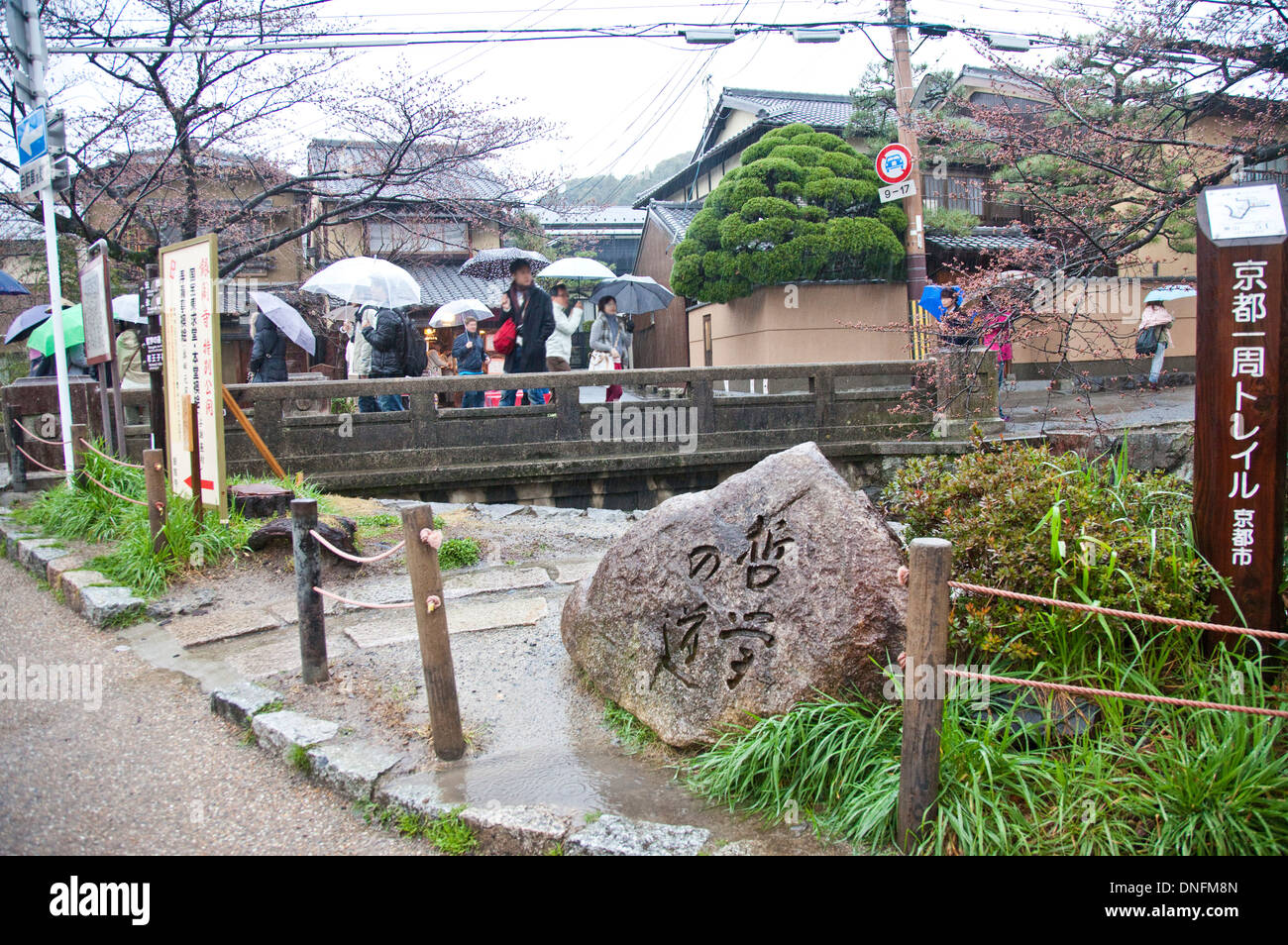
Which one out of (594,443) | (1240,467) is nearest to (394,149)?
(594,443)

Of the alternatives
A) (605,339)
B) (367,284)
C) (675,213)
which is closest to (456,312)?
(605,339)

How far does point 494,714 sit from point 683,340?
59.7 feet

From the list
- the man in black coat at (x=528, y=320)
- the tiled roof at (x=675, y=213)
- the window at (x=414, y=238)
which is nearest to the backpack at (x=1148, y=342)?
the tiled roof at (x=675, y=213)

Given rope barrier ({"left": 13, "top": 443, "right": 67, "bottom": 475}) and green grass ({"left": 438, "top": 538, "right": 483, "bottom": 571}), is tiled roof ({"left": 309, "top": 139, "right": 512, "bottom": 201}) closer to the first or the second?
rope barrier ({"left": 13, "top": 443, "right": 67, "bottom": 475})

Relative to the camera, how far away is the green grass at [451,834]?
312 cm

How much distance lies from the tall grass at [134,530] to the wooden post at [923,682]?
5391mm

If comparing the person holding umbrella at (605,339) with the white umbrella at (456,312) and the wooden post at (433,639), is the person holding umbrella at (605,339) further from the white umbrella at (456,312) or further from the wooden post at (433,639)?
the wooden post at (433,639)

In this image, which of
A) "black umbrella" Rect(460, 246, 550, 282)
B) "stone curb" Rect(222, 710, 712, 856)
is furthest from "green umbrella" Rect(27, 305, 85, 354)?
"stone curb" Rect(222, 710, 712, 856)

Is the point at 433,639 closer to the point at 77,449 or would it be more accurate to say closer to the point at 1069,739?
the point at 1069,739

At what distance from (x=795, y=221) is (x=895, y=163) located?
6.86 ft

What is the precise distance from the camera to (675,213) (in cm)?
2198

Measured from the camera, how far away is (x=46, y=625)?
18.9ft

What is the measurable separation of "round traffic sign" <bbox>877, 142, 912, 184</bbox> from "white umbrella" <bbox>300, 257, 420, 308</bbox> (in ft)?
25.4

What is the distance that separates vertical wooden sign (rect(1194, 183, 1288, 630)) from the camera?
3.18 meters
